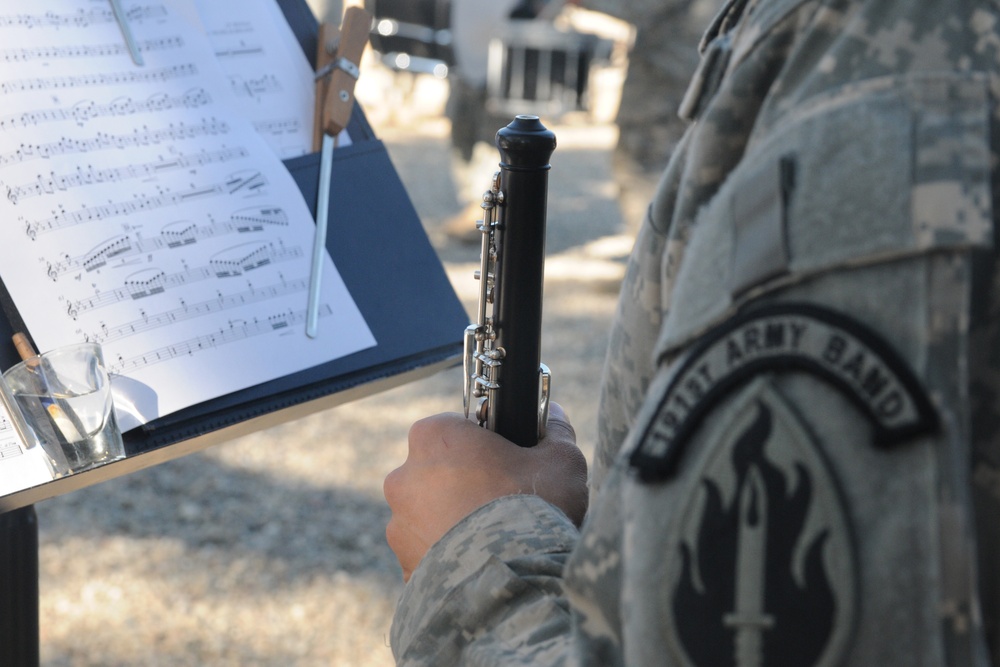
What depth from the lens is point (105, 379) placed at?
42.8 inches

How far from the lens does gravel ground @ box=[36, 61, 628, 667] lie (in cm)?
228

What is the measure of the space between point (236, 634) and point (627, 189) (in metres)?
2.76

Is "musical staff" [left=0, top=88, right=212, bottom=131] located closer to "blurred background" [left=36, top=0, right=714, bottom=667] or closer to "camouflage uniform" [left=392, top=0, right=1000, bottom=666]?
"blurred background" [left=36, top=0, right=714, bottom=667]

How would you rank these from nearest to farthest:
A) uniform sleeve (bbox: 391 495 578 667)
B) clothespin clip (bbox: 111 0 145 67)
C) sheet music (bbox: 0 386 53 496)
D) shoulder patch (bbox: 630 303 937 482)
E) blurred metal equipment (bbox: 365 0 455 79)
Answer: shoulder patch (bbox: 630 303 937 482) → uniform sleeve (bbox: 391 495 578 667) → sheet music (bbox: 0 386 53 496) → clothespin clip (bbox: 111 0 145 67) → blurred metal equipment (bbox: 365 0 455 79)

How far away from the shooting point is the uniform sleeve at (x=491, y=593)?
71cm

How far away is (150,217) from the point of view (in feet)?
→ 3.99

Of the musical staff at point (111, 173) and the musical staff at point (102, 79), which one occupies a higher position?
the musical staff at point (102, 79)

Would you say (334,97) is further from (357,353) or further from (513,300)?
(513,300)

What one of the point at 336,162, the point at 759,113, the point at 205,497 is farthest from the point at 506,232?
the point at 205,497

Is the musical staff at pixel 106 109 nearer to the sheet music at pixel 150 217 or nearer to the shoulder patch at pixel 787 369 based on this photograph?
the sheet music at pixel 150 217

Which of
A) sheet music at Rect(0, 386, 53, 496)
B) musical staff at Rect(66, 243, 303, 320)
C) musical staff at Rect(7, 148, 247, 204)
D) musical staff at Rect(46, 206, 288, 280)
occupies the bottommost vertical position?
sheet music at Rect(0, 386, 53, 496)

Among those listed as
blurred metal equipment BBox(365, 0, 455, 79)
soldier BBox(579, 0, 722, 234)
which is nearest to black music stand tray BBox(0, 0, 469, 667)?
soldier BBox(579, 0, 722, 234)

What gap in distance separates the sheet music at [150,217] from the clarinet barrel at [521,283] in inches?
14.5

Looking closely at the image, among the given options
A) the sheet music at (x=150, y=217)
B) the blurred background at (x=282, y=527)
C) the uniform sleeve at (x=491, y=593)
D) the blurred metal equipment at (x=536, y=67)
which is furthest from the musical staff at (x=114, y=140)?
the blurred metal equipment at (x=536, y=67)
